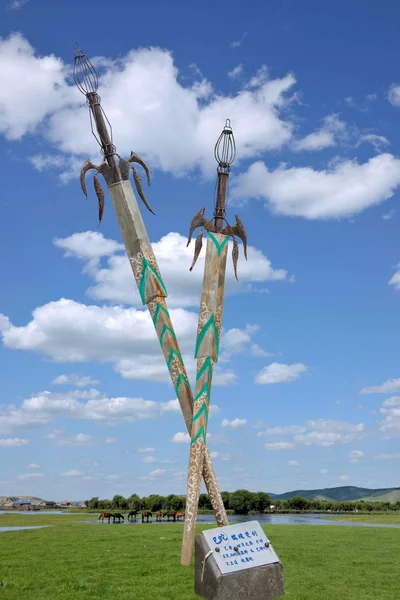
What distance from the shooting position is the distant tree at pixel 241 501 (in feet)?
116

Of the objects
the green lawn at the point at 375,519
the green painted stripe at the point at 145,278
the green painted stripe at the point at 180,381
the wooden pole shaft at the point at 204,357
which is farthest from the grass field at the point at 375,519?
the green painted stripe at the point at 145,278

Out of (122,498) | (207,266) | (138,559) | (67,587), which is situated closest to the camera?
(67,587)

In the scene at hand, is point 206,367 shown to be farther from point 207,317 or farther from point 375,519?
point 375,519

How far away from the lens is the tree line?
118 ft

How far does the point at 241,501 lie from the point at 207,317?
27.9 m

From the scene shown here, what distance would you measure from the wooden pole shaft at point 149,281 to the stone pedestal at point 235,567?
1.70 m

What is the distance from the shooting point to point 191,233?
10.5 meters

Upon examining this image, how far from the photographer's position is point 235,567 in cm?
810

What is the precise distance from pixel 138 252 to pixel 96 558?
19.4ft

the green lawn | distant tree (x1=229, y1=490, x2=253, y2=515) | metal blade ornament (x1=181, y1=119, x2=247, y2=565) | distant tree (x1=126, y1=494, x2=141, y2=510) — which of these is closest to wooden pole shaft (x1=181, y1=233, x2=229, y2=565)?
metal blade ornament (x1=181, y1=119, x2=247, y2=565)

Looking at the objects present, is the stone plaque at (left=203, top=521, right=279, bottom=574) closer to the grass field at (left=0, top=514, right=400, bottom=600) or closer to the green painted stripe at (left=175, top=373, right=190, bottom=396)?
the grass field at (left=0, top=514, right=400, bottom=600)

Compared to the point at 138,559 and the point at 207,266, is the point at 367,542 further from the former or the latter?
the point at 207,266

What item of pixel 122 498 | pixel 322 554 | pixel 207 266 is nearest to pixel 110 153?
pixel 207 266

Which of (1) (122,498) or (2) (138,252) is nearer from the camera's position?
(2) (138,252)
